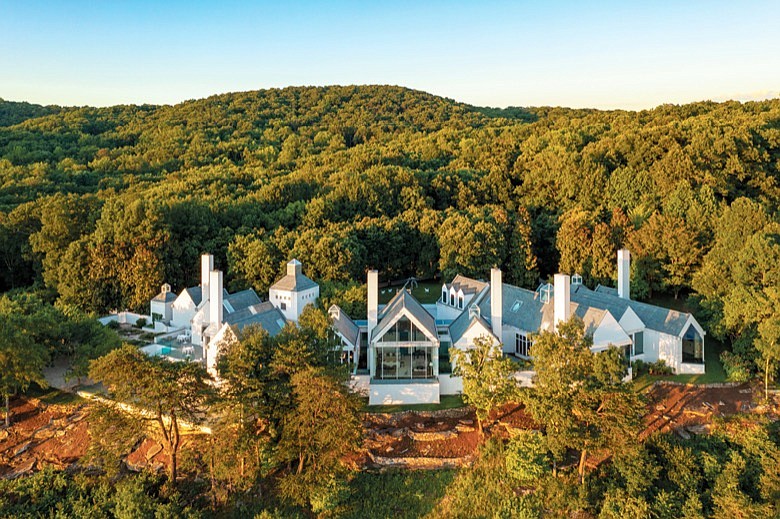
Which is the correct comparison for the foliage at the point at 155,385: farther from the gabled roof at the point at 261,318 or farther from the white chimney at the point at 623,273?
the white chimney at the point at 623,273

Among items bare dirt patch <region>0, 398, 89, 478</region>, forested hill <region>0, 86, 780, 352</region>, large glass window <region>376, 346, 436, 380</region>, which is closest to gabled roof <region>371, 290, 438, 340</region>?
large glass window <region>376, 346, 436, 380</region>

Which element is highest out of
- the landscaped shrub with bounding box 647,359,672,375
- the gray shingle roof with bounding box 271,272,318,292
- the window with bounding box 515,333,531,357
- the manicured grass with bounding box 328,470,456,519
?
the gray shingle roof with bounding box 271,272,318,292

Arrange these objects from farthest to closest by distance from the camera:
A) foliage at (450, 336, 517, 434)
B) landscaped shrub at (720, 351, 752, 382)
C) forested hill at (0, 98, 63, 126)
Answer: forested hill at (0, 98, 63, 126) < landscaped shrub at (720, 351, 752, 382) < foliage at (450, 336, 517, 434)

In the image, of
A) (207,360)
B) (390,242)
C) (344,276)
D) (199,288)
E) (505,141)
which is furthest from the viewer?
(505,141)

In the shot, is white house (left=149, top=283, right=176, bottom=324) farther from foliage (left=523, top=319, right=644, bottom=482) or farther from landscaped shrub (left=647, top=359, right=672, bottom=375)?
landscaped shrub (left=647, top=359, right=672, bottom=375)

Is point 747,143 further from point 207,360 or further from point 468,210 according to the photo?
point 207,360

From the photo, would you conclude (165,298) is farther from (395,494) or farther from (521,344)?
(395,494)

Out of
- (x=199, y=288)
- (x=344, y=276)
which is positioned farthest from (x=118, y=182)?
(x=344, y=276)
